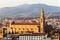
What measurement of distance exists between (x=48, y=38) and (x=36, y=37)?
3.02 feet

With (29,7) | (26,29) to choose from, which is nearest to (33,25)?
(26,29)

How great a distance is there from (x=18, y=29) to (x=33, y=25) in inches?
54.8

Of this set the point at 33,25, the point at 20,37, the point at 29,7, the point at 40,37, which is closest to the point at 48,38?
the point at 40,37

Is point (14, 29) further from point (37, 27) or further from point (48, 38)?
point (48, 38)

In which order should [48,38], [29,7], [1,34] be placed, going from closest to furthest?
[48,38]
[1,34]
[29,7]

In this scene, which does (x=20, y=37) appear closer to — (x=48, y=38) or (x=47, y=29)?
(x=48, y=38)

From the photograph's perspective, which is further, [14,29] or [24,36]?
[14,29]

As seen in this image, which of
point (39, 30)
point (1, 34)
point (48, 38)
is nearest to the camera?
point (48, 38)

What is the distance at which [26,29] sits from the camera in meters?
26.1

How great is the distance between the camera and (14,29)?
26.2 metres

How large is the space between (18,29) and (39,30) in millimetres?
2227

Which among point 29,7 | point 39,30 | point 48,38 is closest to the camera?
point 48,38

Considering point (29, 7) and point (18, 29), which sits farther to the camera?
point (29, 7)

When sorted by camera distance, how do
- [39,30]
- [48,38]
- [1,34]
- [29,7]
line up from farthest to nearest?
1. [29,7]
2. [39,30]
3. [1,34]
4. [48,38]
